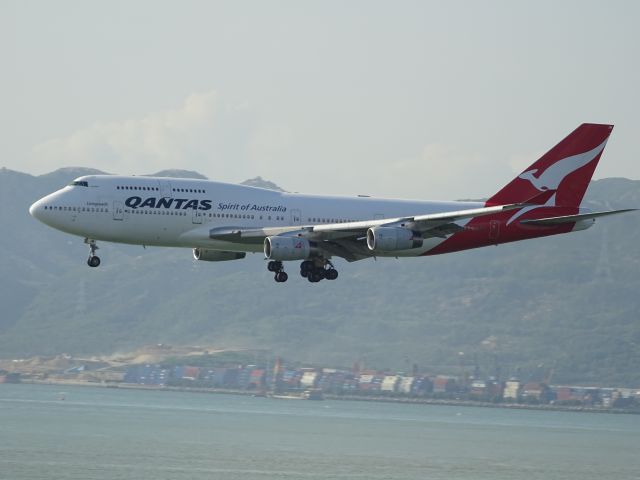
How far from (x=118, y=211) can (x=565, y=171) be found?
3327 cm

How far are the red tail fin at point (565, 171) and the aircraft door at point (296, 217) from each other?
15385mm

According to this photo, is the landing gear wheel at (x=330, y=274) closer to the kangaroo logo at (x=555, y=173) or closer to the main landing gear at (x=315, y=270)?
the main landing gear at (x=315, y=270)

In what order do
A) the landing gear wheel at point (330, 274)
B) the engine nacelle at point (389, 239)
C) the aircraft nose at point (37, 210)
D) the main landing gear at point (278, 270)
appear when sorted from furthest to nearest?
the landing gear wheel at point (330, 274), the main landing gear at point (278, 270), the aircraft nose at point (37, 210), the engine nacelle at point (389, 239)

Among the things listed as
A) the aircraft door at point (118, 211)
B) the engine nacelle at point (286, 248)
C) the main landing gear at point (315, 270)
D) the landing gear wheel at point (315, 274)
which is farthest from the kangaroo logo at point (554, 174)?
the aircraft door at point (118, 211)

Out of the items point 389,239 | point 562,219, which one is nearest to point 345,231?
point 389,239

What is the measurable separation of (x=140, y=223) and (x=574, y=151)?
33312 mm

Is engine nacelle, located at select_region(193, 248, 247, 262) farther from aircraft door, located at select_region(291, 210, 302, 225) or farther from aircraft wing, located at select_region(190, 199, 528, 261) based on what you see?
aircraft wing, located at select_region(190, 199, 528, 261)

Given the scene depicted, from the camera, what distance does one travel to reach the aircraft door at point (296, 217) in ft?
286

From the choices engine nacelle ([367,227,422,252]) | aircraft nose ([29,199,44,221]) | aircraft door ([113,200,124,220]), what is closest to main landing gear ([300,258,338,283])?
engine nacelle ([367,227,422,252])

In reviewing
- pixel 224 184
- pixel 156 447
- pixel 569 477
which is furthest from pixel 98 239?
pixel 156 447

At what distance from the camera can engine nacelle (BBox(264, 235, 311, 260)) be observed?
270 ft

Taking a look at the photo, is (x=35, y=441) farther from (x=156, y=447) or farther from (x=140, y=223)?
(x=140, y=223)

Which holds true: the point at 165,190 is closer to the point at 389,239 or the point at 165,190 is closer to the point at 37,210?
the point at 37,210

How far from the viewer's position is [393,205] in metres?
90.6
